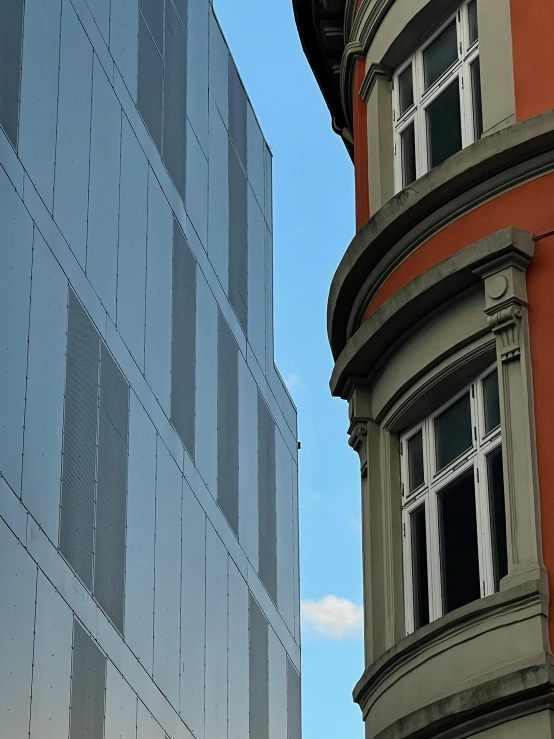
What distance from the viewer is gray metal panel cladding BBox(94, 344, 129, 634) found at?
25344 millimetres

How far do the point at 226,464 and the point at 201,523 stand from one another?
3729 mm

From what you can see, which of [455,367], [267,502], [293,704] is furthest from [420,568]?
[293,704]

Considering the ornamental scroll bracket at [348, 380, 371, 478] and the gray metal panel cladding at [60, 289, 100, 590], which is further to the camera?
the gray metal panel cladding at [60, 289, 100, 590]

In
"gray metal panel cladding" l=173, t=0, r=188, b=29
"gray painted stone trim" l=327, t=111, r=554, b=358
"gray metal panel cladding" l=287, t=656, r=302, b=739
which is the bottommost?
"gray painted stone trim" l=327, t=111, r=554, b=358

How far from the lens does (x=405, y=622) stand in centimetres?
1433

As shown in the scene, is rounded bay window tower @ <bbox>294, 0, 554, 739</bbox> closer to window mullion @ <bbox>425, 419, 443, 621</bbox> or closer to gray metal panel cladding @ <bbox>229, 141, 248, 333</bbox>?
window mullion @ <bbox>425, 419, 443, 621</bbox>

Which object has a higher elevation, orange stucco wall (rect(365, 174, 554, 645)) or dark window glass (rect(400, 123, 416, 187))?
dark window glass (rect(400, 123, 416, 187))

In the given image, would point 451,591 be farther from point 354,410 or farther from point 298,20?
point 298,20

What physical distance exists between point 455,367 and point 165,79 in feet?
72.2

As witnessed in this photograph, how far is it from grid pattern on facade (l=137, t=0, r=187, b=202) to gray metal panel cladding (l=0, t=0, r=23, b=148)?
7378mm

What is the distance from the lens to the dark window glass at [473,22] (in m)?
15.5

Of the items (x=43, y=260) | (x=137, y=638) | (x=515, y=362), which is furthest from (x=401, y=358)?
(x=137, y=638)

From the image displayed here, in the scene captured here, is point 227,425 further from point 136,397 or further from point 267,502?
point 136,397

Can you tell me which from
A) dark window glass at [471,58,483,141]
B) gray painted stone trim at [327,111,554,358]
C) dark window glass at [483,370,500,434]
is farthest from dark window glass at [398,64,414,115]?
dark window glass at [483,370,500,434]
